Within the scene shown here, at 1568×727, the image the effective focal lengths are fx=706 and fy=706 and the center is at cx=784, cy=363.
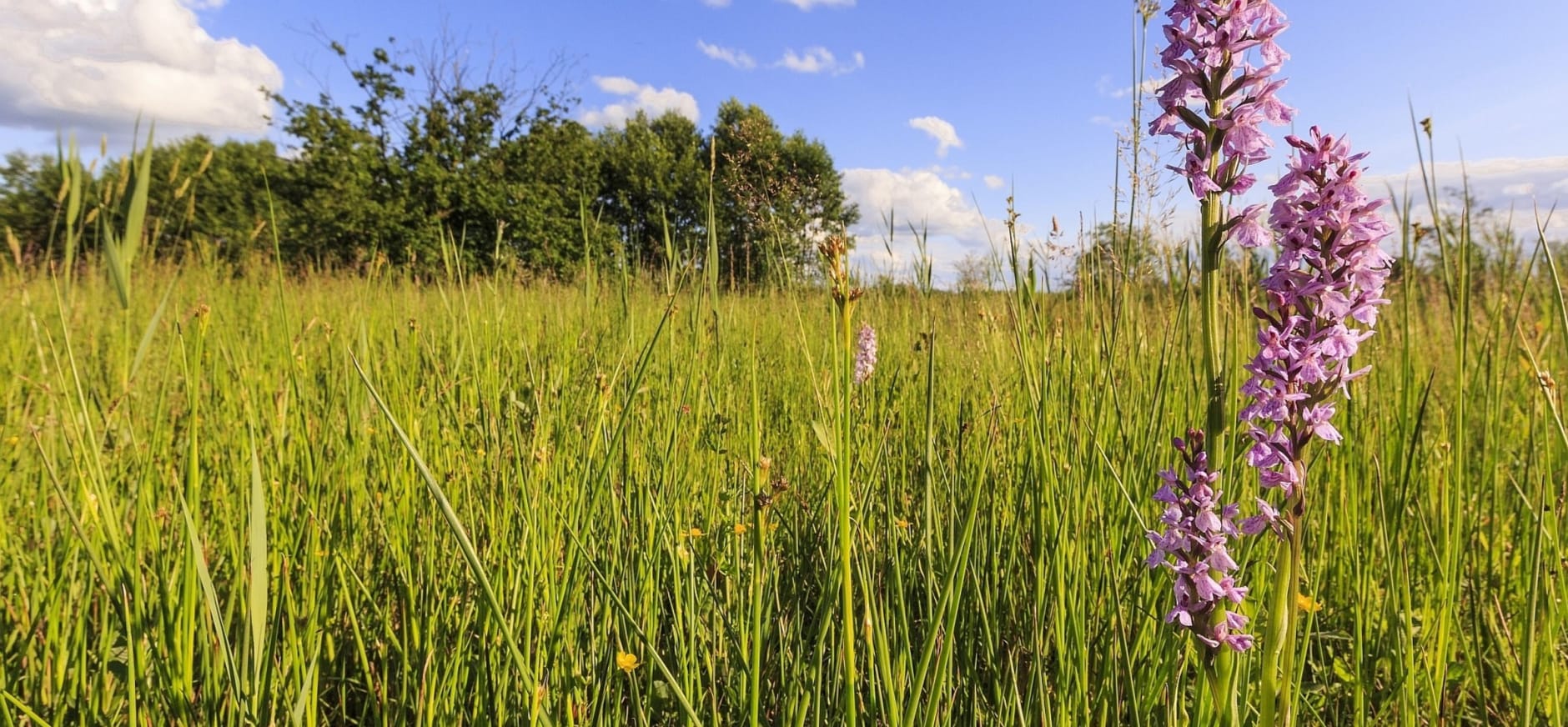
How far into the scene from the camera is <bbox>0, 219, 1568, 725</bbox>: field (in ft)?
3.17

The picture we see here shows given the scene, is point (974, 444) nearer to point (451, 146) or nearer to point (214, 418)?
point (214, 418)

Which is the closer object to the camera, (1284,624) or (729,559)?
(1284,624)

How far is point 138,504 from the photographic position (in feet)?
3.56

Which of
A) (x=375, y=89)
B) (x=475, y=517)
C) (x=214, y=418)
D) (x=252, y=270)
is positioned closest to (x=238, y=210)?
(x=375, y=89)

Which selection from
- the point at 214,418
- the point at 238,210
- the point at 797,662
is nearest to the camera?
the point at 797,662

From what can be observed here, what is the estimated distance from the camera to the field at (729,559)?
0.97 metres

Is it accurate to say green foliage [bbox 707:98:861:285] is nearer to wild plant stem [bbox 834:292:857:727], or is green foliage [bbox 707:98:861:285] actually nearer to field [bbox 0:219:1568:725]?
field [bbox 0:219:1568:725]

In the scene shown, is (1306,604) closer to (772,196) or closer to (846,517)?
(846,517)

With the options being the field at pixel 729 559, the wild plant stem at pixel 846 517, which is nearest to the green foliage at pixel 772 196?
the field at pixel 729 559

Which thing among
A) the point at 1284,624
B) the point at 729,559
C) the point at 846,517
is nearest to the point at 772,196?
the point at 729,559

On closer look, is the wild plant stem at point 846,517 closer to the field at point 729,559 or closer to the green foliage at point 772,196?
the field at point 729,559

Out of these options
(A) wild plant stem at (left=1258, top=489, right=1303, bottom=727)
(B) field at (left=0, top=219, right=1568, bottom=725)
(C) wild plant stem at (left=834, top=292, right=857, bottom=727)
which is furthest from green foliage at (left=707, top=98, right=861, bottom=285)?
(A) wild plant stem at (left=1258, top=489, right=1303, bottom=727)

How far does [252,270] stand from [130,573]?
23.2 feet

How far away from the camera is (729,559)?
1482mm
